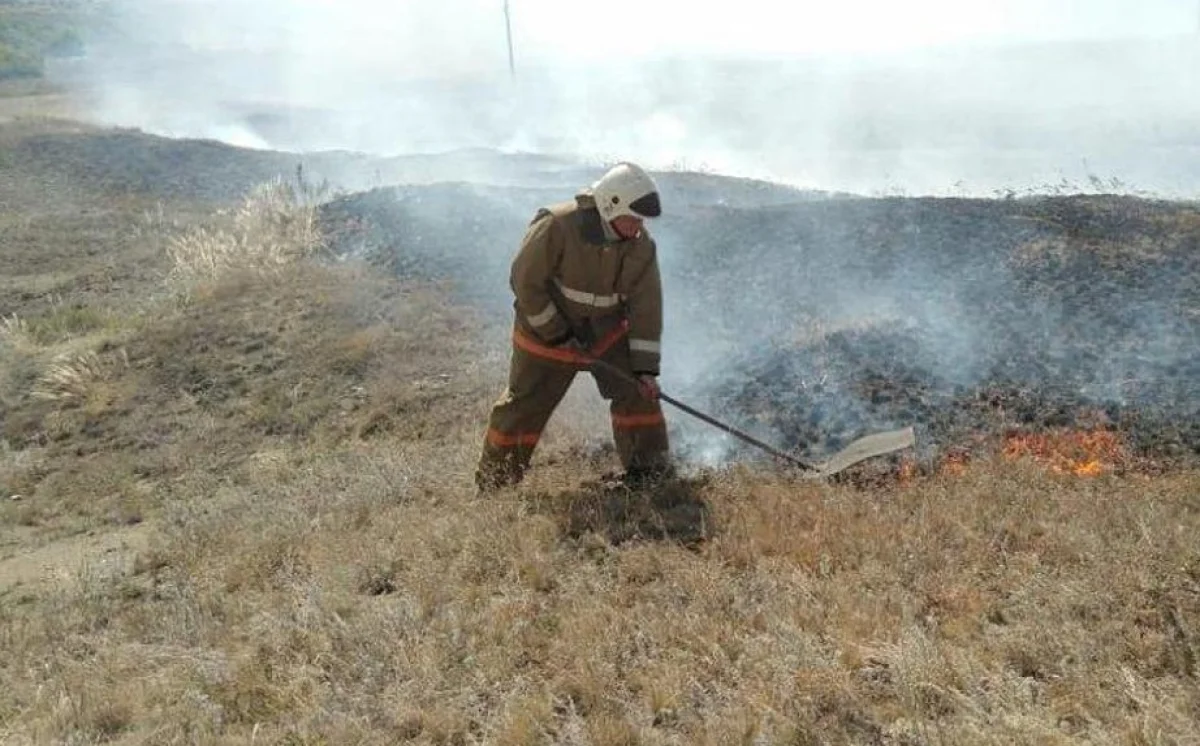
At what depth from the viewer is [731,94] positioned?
84.7 feet

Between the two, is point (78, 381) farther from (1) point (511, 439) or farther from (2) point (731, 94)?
(2) point (731, 94)

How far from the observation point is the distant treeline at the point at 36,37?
134ft

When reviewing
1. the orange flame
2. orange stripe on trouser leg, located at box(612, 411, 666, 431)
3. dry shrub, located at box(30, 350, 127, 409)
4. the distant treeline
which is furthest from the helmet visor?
the distant treeline

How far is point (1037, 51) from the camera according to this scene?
27422mm

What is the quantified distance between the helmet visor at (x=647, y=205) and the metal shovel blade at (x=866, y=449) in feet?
5.21

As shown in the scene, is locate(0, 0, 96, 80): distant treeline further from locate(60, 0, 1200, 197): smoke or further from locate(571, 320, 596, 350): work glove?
locate(571, 320, 596, 350): work glove

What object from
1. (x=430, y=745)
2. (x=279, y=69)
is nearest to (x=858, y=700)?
(x=430, y=745)

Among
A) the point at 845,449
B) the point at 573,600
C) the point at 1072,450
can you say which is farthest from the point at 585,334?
the point at 1072,450

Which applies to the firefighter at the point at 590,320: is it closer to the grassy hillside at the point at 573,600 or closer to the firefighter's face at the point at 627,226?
the firefighter's face at the point at 627,226

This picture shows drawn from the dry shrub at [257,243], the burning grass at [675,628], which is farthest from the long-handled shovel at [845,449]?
the dry shrub at [257,243]

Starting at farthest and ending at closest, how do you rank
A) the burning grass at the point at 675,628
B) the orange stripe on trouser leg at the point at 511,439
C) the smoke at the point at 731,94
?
1. the smoke at the point at 731,94
2. the orange stripe on trouser leg at the point at 511,439
3. the burning grass at the point at 675,628

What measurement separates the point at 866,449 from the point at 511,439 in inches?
74.0

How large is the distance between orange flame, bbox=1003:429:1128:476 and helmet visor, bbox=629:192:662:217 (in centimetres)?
221

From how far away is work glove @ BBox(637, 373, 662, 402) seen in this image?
4.96 m
